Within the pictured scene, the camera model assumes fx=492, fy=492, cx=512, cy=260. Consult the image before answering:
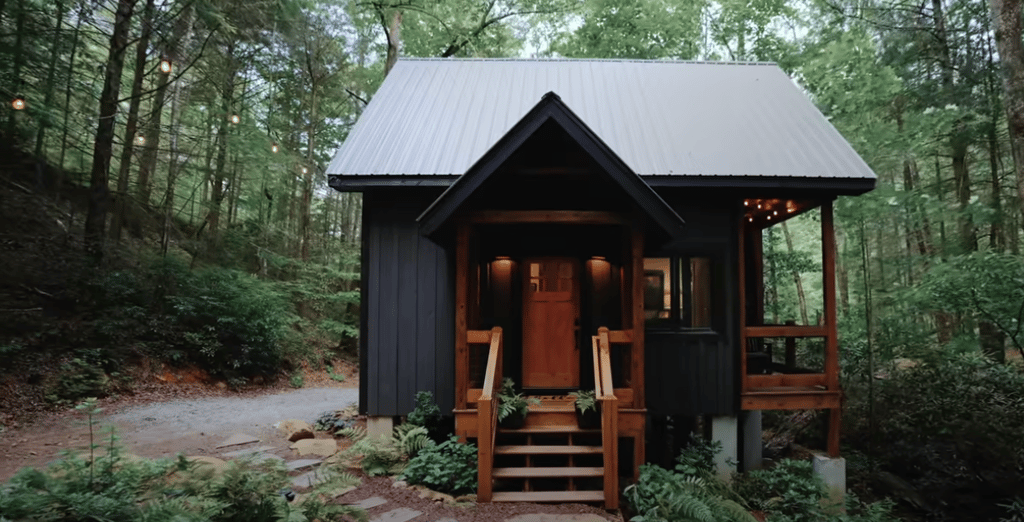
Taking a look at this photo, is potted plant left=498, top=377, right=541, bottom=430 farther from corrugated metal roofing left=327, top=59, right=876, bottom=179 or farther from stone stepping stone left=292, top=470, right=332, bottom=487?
corrugated metal roofing left=327, top=59, right=876, bottom=179

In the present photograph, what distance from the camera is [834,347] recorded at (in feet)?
21.3

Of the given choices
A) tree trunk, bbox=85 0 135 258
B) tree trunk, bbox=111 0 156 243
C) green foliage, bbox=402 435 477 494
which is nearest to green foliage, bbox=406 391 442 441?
green foliage, bbox=402 435 477 494

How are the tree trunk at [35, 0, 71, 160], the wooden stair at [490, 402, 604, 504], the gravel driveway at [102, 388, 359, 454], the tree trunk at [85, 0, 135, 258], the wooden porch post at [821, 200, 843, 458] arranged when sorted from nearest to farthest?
the wooden stair at [490, 402, 604, 504] < the gravel driveway at [102, 388, 359, 454] < the wooden porch post at [821, 200, 843, 458] < the tree trunk at [35, 0, 71, 160] < the tree trunk at [85, 0, 135, 258]

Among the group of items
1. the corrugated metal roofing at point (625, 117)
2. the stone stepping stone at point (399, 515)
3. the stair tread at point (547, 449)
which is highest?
the corrugated metal roofing at point (625, 117)

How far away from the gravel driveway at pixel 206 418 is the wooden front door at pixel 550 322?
3803 millimetres

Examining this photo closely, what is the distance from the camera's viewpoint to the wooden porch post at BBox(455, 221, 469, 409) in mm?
5621

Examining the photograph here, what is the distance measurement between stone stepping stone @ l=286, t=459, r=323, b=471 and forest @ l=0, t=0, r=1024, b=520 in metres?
4.20

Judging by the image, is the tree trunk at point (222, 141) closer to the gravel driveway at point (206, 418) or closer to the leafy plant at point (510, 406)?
the gravel driveway at point (206, 418)

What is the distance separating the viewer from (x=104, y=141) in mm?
10078

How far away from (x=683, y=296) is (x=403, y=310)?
3.86 meters

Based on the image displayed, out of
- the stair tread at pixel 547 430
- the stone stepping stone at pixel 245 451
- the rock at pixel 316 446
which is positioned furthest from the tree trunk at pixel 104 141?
the stair tread at pixel 547 430

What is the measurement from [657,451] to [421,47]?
14.2 metres

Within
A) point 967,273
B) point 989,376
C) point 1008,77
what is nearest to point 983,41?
point 1008,77

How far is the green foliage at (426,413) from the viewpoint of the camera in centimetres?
627
